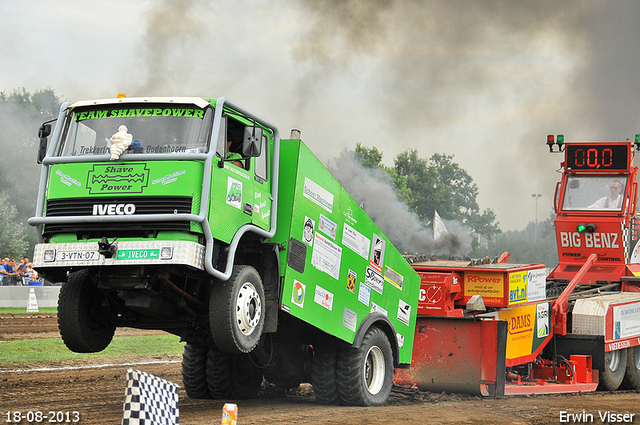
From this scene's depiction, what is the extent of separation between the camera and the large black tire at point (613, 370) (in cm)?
1158

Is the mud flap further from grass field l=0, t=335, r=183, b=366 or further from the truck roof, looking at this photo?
grass field l=0, t=335, r=183, b=366

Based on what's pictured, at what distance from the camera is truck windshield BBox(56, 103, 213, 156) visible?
22.7ft

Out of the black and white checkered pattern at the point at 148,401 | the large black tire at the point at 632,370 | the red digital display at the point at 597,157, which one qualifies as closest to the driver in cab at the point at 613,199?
the red digital display at the point at 597,157

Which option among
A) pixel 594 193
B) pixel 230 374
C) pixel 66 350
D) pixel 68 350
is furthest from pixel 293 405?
pixel 594 193

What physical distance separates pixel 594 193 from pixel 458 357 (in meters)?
5.53

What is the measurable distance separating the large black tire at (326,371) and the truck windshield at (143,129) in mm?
3316

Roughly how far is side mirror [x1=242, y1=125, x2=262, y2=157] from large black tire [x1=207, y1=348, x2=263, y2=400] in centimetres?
318

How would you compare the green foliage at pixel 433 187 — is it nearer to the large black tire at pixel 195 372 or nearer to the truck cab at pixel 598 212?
the truck cab at pixel 598 212

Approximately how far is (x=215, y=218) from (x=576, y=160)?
9.41m

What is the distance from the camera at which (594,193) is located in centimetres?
1377

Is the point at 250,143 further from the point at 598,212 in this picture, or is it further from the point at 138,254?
the point at 598,212

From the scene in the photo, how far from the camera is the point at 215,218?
6805mm

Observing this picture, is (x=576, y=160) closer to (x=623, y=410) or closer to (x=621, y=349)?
(x=621, y=349)

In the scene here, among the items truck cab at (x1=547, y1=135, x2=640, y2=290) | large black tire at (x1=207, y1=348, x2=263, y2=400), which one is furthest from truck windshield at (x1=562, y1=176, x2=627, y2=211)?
large black tire at (x1=207, y1=348, x2=263, y2=400)
